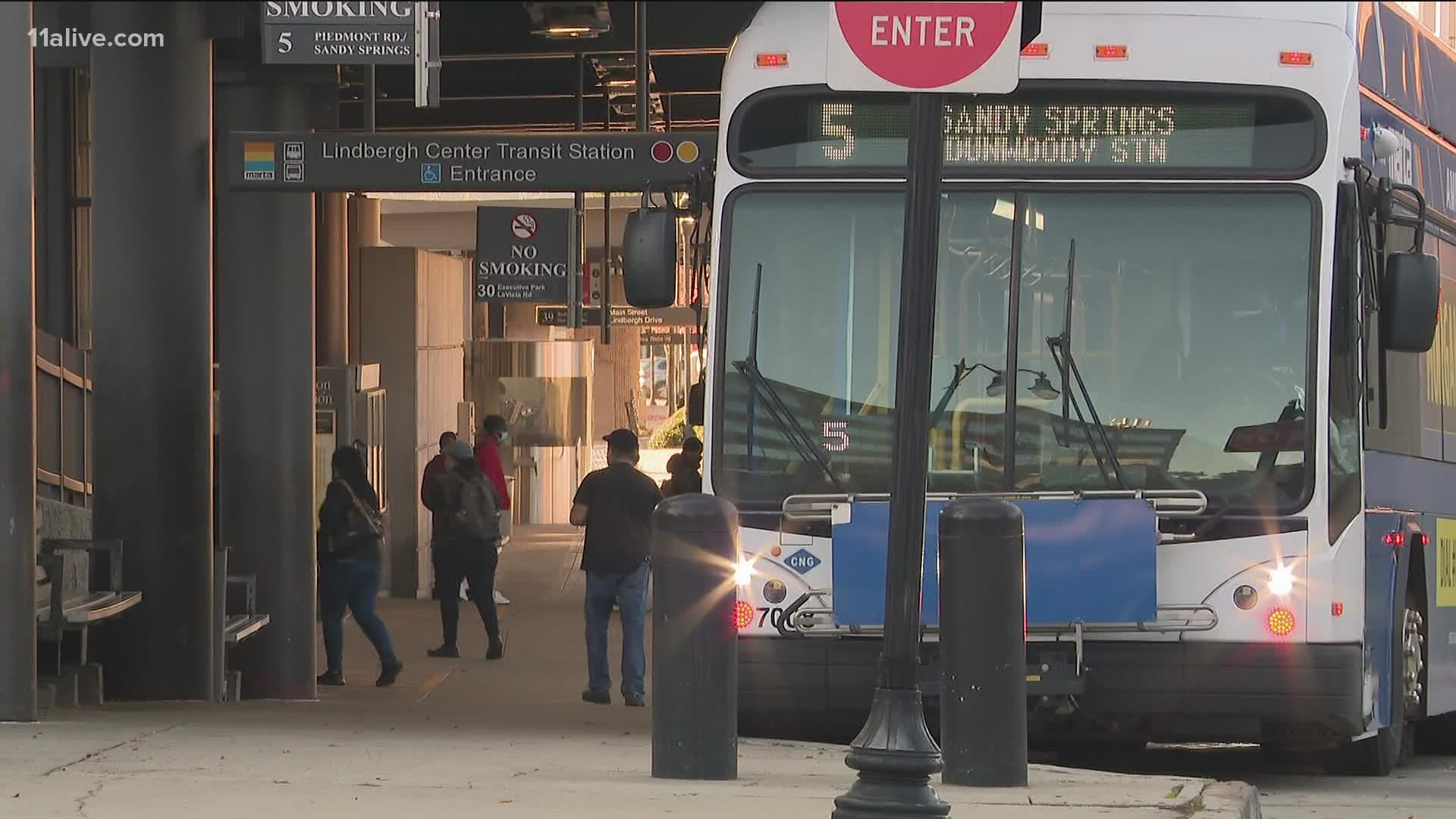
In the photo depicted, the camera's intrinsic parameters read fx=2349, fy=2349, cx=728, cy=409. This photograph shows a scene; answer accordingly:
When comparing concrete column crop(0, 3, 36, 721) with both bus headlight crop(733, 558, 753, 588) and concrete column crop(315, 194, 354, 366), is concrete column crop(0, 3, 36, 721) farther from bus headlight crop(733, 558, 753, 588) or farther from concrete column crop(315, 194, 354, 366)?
concrete column crop(315, 194, 354, 366)

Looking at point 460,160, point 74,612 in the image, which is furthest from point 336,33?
point 74,612

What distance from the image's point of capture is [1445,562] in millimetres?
11789

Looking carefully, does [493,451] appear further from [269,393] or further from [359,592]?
[269,393]

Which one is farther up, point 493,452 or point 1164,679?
point 493,452

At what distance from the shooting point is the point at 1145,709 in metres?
9.65

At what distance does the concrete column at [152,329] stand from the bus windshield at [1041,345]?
5106 millimetres

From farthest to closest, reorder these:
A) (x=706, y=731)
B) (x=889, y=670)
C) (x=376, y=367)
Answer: (x=376, y=367) → (x=706, y=731) → (x=889, y=670)

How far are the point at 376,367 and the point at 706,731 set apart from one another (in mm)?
16176

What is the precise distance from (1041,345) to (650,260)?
166 cm

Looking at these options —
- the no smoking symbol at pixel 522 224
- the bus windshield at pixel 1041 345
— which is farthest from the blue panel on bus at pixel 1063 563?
the no smoking symbol at pixel 522 224

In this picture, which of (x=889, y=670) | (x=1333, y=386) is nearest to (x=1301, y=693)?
(x=1333, y=386)

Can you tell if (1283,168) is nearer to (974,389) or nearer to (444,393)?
(974,389)

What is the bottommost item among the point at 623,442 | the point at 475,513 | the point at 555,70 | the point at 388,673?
the point at 388,673

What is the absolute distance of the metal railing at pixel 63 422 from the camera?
16.2 m
